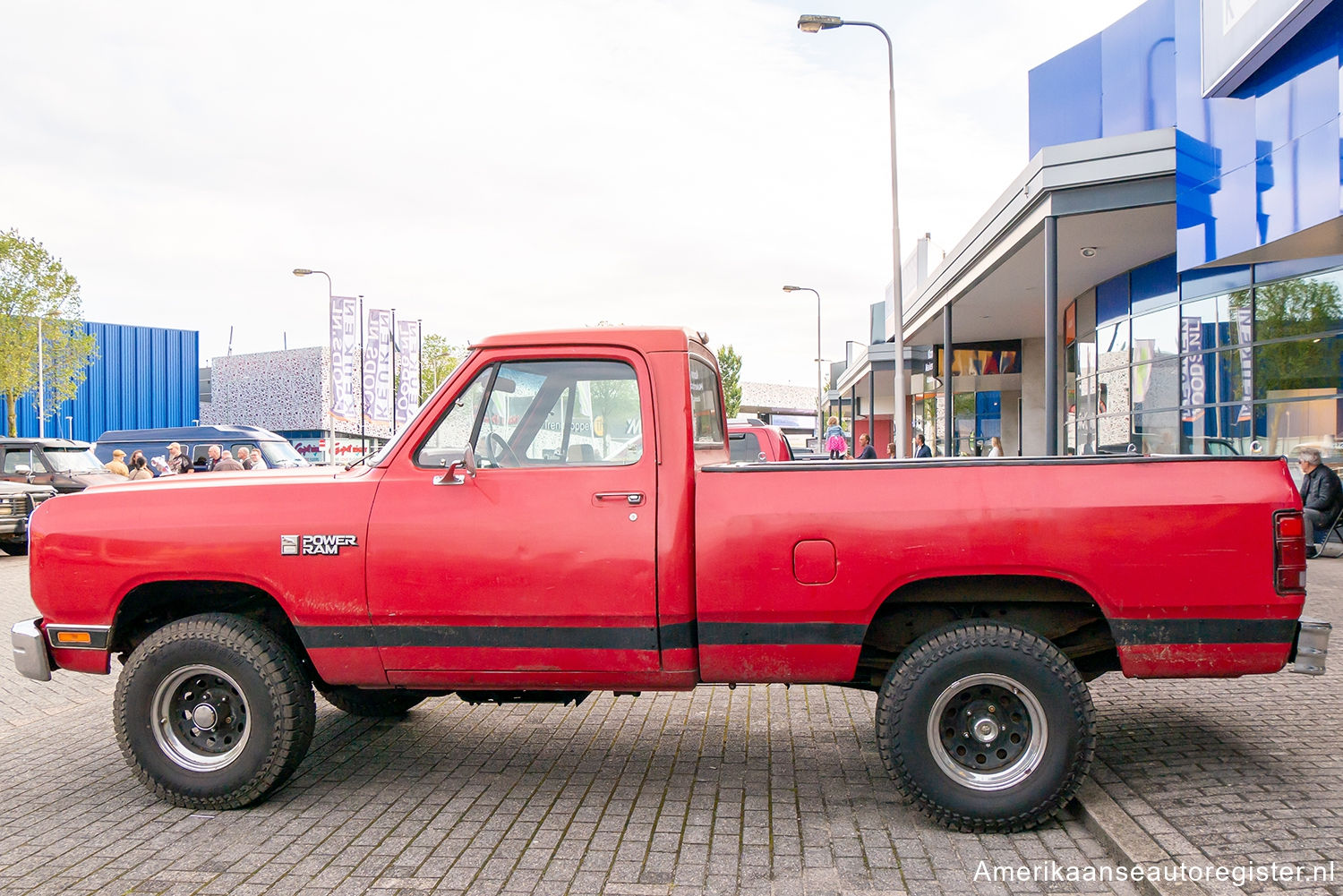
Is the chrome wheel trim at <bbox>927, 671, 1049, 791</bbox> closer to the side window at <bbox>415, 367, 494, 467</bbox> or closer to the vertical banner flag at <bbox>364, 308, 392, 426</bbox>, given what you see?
the side window at <bbox>415, 367, 494, 467</bbox>

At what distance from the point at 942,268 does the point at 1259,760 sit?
55.2 feet

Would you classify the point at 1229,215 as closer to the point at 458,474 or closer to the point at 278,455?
the point at 458,474

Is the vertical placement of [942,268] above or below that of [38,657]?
above

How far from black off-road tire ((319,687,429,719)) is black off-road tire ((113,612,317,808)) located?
0.71m

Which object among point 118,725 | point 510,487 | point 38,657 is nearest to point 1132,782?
point 510,487

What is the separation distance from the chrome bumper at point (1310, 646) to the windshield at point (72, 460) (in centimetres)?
1841

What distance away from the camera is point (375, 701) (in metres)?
5.41

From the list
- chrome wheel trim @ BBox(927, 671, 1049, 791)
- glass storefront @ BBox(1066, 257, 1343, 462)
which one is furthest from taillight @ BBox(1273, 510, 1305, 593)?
glass storefront @ BBox(1066, 257, 1343, 462)

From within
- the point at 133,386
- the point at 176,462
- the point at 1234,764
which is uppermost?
the point at 133,386

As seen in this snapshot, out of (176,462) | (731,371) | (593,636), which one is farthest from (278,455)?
(731,371)

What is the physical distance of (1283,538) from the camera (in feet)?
12.6

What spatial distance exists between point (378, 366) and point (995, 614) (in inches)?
1390

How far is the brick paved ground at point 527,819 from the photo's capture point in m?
3.59

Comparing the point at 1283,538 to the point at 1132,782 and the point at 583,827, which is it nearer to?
the point at 1132,782
